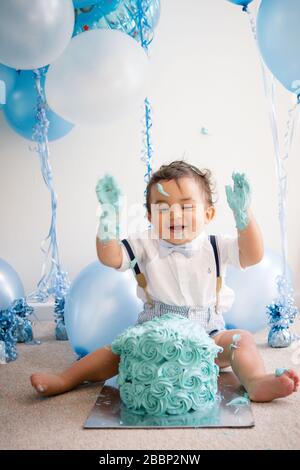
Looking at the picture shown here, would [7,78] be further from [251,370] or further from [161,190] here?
[251,370]

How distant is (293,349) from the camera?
1776mm

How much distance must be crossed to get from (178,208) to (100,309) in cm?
41

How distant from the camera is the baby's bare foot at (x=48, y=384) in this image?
1329 millimetres

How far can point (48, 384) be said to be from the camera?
134 centimetres

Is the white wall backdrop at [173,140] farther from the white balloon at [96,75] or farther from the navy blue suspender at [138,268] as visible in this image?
the navy blue suspender at [138,268]

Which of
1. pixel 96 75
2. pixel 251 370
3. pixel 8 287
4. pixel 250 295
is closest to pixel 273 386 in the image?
pixel 251 370

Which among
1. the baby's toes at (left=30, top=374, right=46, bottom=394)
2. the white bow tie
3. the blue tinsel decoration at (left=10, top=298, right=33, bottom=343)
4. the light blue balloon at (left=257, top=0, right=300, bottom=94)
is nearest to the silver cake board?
the baby's toes at (left=30, top=374, right=46, bottom=394)

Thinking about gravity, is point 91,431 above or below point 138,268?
below

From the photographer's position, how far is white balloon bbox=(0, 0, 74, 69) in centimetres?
148

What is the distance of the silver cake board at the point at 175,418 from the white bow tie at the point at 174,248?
0.38 m

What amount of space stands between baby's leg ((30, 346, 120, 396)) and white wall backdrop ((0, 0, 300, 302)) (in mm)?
1002
